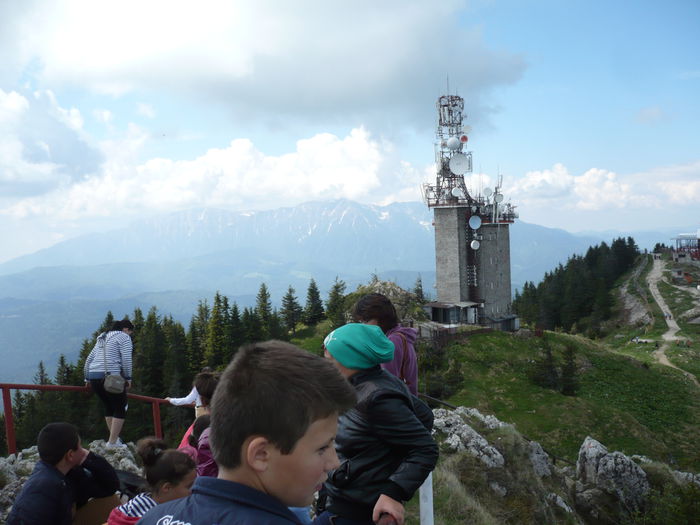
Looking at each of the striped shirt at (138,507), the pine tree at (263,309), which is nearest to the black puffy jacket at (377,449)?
the striped shirt at (138,507)

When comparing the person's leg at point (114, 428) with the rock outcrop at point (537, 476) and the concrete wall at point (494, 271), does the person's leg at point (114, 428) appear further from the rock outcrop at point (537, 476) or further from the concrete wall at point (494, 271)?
the concrete wall at point (494, 271)

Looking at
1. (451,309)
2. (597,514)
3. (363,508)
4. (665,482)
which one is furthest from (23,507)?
(451,309)

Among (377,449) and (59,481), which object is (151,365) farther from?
(377,449)

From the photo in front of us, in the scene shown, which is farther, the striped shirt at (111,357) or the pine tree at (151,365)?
the pine tree at (151,365)

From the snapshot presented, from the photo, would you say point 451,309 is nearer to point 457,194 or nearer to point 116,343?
point 457,194

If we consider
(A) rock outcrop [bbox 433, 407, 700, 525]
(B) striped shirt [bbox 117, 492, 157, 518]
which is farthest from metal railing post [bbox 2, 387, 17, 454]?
(A) rock outcrop [bbox 433, 407, 700, 525]

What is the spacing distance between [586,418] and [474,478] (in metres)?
17.0

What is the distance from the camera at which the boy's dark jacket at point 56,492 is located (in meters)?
4.50

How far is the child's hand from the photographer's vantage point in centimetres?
292

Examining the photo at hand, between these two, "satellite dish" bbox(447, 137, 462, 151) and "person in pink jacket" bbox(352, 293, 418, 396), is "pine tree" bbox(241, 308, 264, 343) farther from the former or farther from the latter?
"person in pink jacket" bbox(352, 293, 418, 396)

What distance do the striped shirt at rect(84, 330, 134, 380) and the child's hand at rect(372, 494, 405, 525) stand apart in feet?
24.3

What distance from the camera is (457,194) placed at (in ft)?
139

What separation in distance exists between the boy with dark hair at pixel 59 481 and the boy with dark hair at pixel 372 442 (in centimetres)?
299

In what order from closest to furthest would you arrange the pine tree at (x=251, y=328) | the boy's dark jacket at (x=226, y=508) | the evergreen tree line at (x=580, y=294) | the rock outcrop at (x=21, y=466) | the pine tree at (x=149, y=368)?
the boy's dark jacket at (x=226, y=508) → the rock outcrop at (x=21, y=466) → the pine tree at (x=149, y=368) → the pine tree at (x=251, y=328) → the evergreen tree line at (x=580, y=294)
